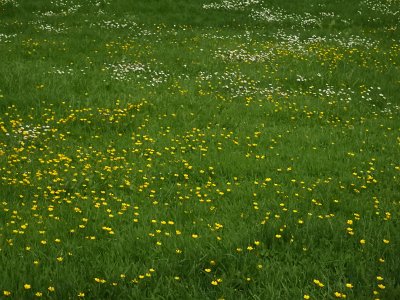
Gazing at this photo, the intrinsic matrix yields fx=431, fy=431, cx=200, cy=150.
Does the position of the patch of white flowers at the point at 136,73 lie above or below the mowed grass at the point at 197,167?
above

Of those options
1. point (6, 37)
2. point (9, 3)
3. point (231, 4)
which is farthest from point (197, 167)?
point (9, 3)

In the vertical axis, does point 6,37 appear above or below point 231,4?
below

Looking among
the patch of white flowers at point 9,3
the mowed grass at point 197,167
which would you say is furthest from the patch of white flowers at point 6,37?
the patch of white flowers at point 9,3

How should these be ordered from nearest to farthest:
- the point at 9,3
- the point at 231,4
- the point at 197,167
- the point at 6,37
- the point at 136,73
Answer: the point at 197,167, the point at 136,73, the point at 6,37, the point at 9,3, the point at 231,4

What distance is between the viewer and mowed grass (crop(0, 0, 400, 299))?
14.0ft

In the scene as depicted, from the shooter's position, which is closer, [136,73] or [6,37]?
[136,73]

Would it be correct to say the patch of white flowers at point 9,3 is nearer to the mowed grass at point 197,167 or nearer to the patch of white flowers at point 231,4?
the mowed grass at point 197,167

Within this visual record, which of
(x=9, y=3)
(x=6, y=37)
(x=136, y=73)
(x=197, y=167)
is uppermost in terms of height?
(x=9, y=3)

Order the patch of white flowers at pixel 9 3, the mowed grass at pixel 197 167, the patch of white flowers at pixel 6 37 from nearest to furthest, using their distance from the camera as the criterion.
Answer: the mowed grass at pixel 197 167 < the patch of white flowers at pixel 6 37 < the patch of white flowers at pixel 9 3

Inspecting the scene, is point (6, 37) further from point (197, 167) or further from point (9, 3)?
point (197, 167)

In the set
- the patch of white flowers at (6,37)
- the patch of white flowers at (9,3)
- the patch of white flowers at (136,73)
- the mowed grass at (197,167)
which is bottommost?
the mowed grass at (197,167)

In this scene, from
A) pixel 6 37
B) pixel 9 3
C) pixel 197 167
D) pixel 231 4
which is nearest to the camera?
pixel 197 167

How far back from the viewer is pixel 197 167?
689 centimetres

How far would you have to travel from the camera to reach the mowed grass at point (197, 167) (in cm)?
428
